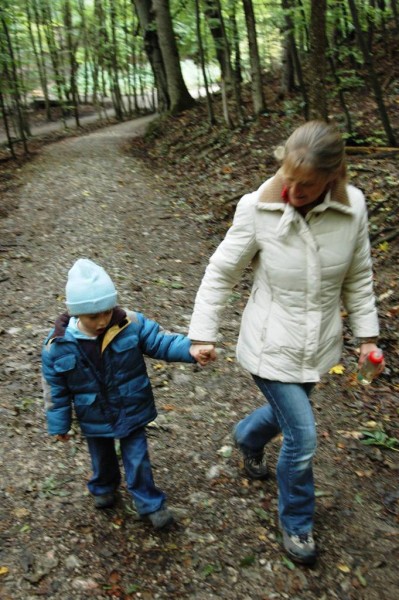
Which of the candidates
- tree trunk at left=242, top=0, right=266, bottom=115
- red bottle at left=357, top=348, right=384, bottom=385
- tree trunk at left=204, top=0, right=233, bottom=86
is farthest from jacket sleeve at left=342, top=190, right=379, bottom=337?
tree trunk at left=204, top=0, right=233, bottom=86

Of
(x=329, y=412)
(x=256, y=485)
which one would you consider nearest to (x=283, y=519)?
(x=256, y=485)

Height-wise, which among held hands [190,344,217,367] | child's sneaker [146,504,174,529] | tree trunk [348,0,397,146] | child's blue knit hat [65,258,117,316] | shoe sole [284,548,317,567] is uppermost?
tree trunk [348,0,397,146]

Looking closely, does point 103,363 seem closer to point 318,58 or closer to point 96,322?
point 96,322

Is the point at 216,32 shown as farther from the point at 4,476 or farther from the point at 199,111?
the point at 4,476

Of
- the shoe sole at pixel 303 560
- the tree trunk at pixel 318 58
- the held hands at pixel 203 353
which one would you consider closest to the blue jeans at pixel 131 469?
the held hands at pixel 203 353

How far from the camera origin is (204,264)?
8.20 meters

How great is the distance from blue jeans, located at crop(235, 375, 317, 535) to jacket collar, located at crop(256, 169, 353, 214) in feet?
2.99

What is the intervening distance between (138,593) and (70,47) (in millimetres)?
29912

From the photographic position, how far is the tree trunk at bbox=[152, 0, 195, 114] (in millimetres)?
17766

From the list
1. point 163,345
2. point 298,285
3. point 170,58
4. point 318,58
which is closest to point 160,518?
point 163,345

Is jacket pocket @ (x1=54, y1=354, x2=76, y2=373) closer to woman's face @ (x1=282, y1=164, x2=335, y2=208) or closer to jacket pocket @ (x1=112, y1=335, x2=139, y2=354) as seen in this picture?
jacket pocket @ (x1=112, y1=335, x2=139, y2=354)

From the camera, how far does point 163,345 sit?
2.98m

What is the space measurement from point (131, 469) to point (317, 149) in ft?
6.58

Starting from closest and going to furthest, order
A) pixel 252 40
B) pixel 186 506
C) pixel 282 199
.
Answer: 1. pixel 282 199
2. pixel 186 506
3. pixel 252 40
